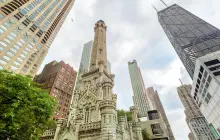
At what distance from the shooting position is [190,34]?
7412 cm

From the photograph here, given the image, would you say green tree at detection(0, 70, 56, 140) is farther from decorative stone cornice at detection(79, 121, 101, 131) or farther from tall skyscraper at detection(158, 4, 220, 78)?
tall skyscraper at detection(158, 4, 220, 78)

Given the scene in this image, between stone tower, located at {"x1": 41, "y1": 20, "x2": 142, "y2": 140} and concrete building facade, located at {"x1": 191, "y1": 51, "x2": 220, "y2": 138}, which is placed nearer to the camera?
stone tower, located at {"x1": 41, "y1": 20, "x2": 142, "y2": 140}

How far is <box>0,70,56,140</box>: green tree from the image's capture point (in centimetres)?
1124

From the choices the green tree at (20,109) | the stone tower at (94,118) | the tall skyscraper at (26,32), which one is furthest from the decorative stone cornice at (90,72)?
the tall skyscraper at (26,32)

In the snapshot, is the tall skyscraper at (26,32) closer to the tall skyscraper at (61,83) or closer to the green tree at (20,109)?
the tall skyscraper at (61,83)

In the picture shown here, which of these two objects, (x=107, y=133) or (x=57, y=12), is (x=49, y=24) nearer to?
(x=57, y=12)

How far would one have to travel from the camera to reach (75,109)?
26.2m

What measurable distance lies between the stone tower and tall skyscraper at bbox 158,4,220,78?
178 ft

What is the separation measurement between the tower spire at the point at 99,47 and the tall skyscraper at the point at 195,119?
118 metres

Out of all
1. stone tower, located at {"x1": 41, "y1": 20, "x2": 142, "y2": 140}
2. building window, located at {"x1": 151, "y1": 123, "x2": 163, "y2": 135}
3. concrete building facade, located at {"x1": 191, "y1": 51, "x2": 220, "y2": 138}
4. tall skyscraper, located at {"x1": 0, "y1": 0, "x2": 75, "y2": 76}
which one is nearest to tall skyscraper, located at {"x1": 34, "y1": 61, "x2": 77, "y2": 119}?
tall skyscraper, located at {"x1": 0, "y1": 0, "x2": 75, "y2": 76}

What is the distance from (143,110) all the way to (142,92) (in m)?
25.3

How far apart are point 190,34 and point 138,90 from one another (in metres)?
97.3

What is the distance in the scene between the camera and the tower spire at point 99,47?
129ft

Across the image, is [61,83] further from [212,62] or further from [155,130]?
[212,62]
